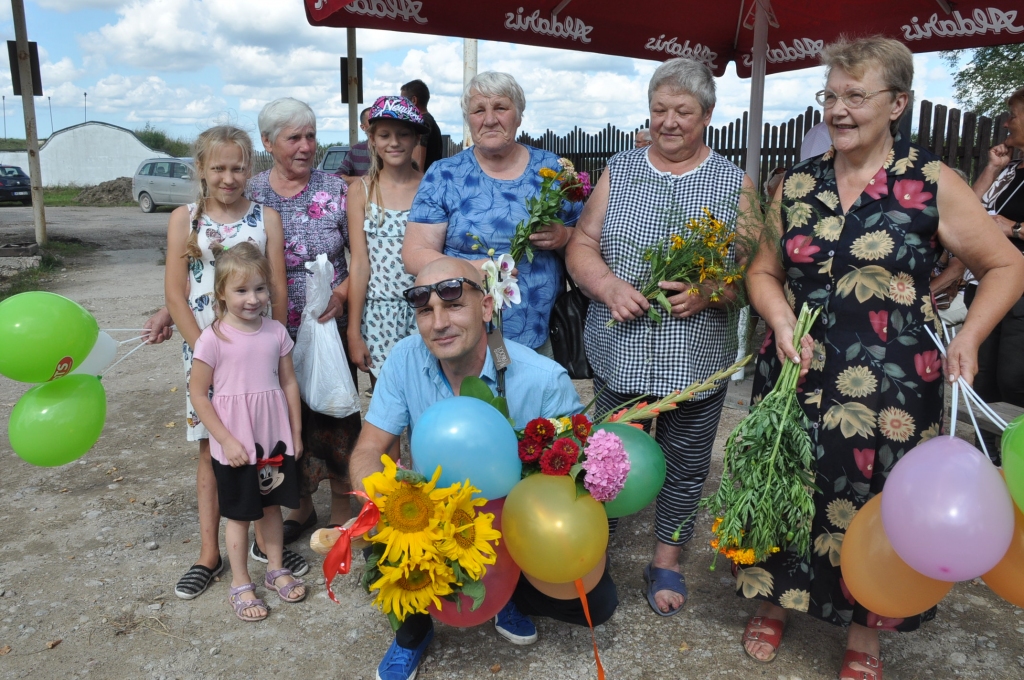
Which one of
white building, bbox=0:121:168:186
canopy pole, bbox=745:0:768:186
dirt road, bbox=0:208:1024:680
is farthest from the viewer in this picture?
white building, bbox=0:121:168:186

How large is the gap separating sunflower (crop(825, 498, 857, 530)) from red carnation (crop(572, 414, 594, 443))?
88cm

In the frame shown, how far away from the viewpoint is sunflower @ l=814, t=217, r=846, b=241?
2.43 m

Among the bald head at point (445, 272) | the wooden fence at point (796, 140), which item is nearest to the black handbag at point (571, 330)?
the bald head at point (445, 272)

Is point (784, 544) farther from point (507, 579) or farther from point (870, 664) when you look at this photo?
point (507, 579)

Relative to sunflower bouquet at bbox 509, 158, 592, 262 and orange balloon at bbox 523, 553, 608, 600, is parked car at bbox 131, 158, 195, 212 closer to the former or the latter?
sunflower bouquet at bbox 509, 158, 592, 262

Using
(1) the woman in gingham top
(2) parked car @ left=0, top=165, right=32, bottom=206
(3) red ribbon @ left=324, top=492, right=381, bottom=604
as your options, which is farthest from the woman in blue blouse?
(2) parked car @ left=0, top=165, right=32, bottom=206

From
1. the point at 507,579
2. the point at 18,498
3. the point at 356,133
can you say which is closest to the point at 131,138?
the point at 356,133

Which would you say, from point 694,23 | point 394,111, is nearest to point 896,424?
point 394,111

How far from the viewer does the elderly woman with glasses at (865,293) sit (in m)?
2.32

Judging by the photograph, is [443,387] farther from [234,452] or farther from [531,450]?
[234,452]

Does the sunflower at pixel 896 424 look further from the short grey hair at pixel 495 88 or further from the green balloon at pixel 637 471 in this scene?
the short grey hair at pixel 495 88

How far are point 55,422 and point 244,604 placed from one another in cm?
101

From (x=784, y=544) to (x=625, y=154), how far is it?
5.30 feet

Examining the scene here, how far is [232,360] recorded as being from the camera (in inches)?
117
